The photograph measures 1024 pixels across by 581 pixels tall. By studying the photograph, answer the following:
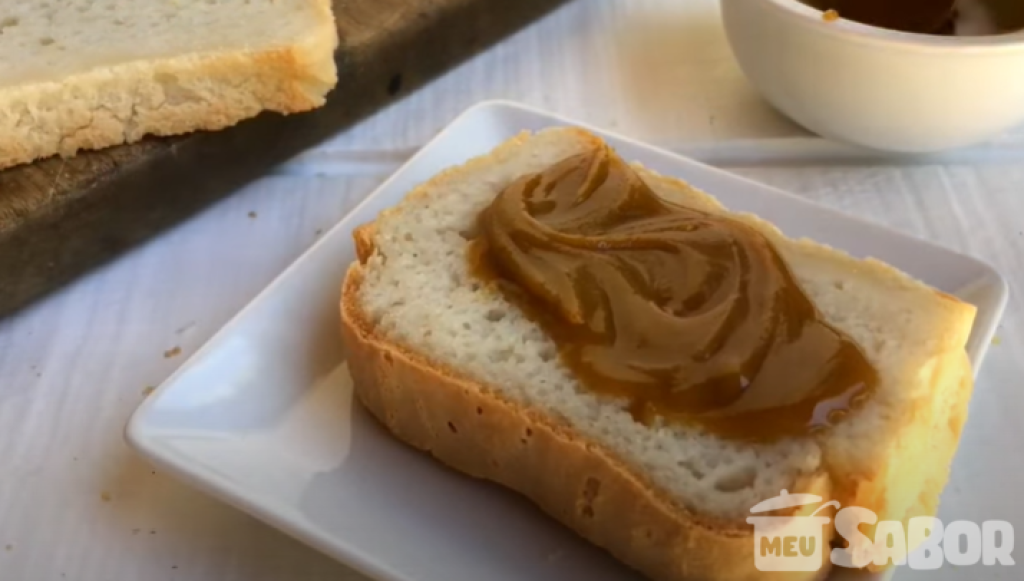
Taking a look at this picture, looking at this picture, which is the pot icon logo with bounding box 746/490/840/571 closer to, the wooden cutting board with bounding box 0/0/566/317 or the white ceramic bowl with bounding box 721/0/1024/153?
the white ceramic bowl with bounding box 721/0/1024/153

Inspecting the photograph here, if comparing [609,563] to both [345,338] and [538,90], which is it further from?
[538,90]

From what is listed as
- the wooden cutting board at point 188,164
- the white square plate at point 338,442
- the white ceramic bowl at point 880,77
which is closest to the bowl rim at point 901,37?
the white ceramic bowl at point 880,77

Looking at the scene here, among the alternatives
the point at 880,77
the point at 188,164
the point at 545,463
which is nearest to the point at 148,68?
the point at 188,164

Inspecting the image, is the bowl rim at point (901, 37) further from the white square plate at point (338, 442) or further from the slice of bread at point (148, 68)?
the slice of bread at point (148, 68)

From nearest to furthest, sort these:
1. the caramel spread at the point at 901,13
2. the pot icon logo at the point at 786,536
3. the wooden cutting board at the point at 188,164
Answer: the pot icon logo at the point at 786,536, the wooden cutting board at the point at 188,164, the caramel spread at the point at 901,13

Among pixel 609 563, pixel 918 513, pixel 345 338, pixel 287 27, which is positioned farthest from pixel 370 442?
pixel 287 27

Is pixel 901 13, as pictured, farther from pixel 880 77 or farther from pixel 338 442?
pixel 338 442

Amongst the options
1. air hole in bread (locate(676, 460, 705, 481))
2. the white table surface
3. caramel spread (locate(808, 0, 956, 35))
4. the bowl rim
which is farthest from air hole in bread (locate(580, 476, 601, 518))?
caramel spread (locate(808, 0, 956, 35))
